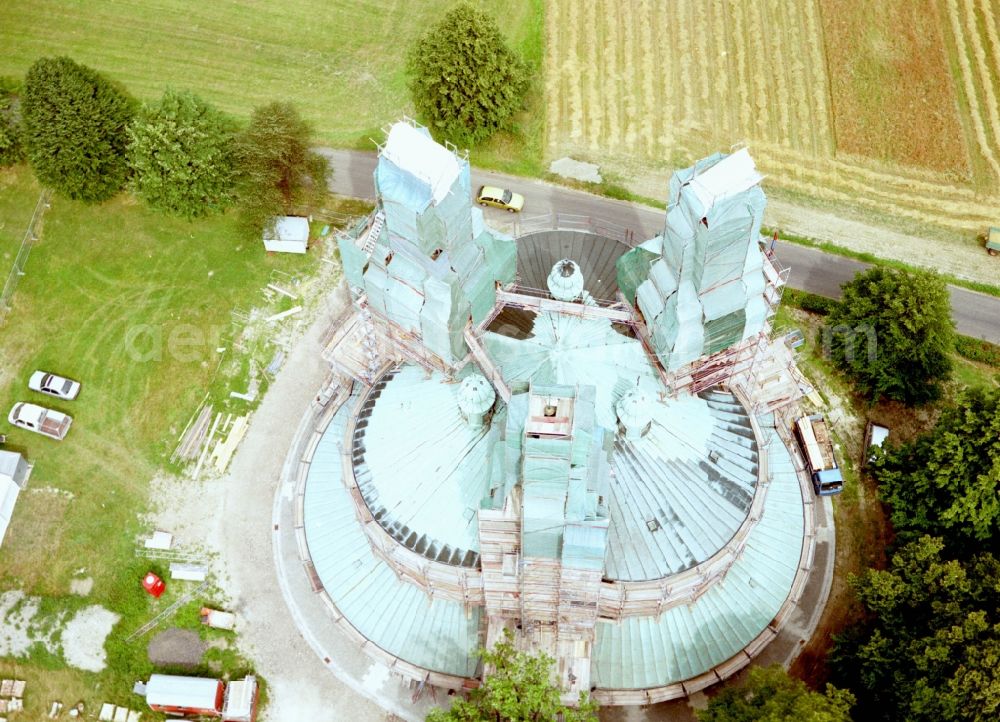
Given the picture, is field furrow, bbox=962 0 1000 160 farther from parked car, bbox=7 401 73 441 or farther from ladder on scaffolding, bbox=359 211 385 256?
parked car, bbox=7 401 73 441

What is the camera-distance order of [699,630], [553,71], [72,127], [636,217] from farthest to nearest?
1. [553,71]
2. [636,217]
3. [72,127]
4. [699,630]

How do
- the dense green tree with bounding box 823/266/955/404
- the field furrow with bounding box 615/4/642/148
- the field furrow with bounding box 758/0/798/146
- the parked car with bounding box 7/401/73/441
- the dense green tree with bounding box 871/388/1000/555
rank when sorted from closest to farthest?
the dense green tree with bounding box 871/388/1000/555
the dense green tree with bounding box 823/266/955/404
the parked car with bounding box 7/401/73/441
the field furrow with bounding box 758/0/798/146
the field furrow with bounding box 615/4/642/148

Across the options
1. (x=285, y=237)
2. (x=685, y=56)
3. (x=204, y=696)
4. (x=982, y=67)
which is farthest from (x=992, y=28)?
(x=204, y=696)

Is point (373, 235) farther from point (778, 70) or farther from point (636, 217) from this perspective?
point (778, 70)

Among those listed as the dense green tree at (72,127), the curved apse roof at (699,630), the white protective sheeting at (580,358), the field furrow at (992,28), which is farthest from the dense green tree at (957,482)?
the dense green tree at (72,127)

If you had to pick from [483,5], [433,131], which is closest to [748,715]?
[433,131]

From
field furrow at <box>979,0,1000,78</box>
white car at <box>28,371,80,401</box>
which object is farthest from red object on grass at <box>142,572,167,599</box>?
field furrow at <box>979,0,1000,78</box>

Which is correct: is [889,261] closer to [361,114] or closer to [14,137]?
[361,114]
